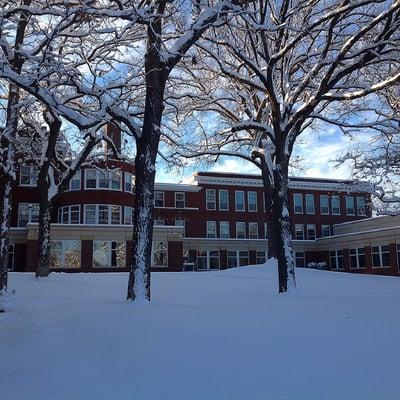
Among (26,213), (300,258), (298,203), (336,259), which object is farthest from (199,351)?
(298,203)

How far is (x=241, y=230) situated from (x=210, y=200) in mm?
4460

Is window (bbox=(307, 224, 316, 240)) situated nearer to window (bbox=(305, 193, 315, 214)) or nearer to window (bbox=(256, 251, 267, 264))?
window (bbox=(305, 193, 315, 214))

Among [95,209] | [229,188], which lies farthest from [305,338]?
[229,188]

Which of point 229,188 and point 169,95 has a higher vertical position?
point 229,188

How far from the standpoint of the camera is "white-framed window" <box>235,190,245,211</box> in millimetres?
54406

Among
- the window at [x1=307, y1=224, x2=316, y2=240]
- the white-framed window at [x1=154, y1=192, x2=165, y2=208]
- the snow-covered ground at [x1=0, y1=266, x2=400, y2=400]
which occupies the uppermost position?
the white-framed window at [x1=154, y1=192, x2=165, y2=208]

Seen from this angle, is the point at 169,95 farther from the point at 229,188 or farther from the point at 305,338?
the point at 229,188

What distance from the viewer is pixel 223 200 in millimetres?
53719

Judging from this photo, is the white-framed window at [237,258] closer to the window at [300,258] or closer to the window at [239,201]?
the window at [239,201]

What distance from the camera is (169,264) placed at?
3956 cm

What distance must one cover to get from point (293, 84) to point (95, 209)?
25.1 m

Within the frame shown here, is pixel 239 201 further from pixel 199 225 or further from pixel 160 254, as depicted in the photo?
pixel 160 254

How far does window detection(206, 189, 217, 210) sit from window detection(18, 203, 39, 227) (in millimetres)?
17194

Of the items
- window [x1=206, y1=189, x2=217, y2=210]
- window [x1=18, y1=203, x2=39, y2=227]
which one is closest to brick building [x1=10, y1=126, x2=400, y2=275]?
window [x1=18, y1=203, x2=39, y2=227]
